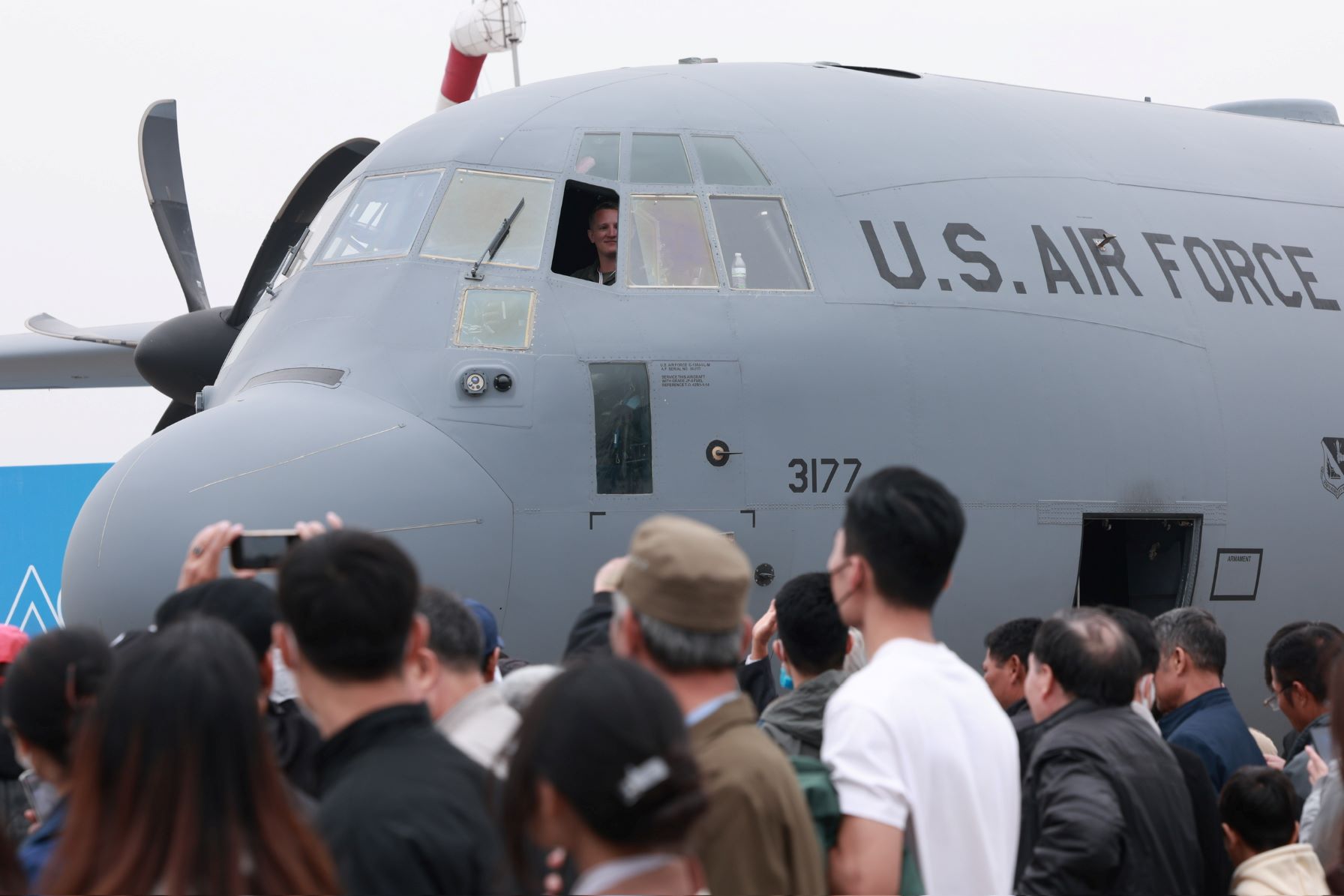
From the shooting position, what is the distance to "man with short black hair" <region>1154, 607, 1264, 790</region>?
593 centimetres

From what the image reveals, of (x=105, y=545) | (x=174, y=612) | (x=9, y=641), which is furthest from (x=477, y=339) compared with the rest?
(x=174, y=612)

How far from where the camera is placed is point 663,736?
8.40 ft

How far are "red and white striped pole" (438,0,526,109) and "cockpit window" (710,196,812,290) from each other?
13.2 feet

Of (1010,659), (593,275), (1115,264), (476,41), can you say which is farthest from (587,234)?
(476,41)

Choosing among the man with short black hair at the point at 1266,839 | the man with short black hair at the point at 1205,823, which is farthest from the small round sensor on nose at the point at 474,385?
the man with short black hair at the point at 1266,839

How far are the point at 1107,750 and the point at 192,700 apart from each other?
2.91 metres

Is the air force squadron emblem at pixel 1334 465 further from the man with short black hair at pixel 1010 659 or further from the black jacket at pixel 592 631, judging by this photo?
the black jacket at pixel 592 631

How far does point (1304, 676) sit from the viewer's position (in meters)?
6.24

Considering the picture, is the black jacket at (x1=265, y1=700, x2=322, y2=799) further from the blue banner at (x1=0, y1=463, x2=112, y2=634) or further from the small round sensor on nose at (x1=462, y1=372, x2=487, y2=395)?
the blue banner at (x1=0, y1=463, x2=112, y2=634)

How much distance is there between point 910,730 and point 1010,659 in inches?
106

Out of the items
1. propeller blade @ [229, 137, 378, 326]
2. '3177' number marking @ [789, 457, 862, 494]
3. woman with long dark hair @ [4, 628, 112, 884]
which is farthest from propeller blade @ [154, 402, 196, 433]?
woman with long dark hair @ [4, 628, 112, 884]

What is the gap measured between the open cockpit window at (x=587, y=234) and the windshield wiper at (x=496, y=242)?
0.25m

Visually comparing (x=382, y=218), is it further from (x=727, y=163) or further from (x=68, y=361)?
(x=68, y=361)

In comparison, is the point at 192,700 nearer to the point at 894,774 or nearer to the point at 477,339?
the point at 894,774
